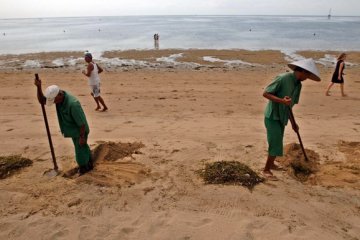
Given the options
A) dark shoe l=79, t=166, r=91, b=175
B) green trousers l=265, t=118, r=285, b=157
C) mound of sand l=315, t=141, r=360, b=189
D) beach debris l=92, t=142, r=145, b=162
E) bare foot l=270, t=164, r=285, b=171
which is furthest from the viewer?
beach debris l=92, t=142, r=145, b=162

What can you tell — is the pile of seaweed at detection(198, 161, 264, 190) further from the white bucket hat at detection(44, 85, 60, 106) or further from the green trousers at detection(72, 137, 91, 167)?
the white bucket hat at detection(44, 85, 60, 106)

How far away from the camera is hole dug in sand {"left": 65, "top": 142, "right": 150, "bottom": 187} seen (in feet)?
15.2

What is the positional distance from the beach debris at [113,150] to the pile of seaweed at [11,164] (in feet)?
3.52

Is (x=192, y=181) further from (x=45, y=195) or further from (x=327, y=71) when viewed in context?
(x=327, y=71)

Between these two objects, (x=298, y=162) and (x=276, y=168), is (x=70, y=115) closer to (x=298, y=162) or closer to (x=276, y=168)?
(x=276, y=168)

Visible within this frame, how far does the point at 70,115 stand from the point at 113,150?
1413 mm

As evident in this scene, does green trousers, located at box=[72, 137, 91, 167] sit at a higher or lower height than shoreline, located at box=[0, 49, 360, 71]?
higher

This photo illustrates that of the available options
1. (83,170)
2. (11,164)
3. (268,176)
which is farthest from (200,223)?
(11,164)

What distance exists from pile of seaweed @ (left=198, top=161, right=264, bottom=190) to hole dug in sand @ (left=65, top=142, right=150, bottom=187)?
904 millimetres

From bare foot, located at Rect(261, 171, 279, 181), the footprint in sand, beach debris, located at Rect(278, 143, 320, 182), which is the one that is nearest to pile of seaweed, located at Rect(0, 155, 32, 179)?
the footprint in sand

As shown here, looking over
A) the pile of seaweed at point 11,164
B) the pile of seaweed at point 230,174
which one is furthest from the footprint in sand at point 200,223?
the pile of seaweed at point 11,164

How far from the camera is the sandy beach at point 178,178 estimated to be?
372cm

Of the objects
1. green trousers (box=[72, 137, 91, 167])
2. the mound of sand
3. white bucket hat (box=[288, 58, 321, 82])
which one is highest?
white bucket hat (box=[288, 58, 321, 82])

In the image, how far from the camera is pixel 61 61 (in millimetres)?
20688
